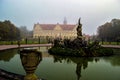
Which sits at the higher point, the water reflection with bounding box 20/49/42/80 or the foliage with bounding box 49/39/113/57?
the water reflection with bounding box 20/49/42/80

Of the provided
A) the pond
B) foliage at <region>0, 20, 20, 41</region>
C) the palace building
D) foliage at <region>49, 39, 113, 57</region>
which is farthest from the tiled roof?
the pond

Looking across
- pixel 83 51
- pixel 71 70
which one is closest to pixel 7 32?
pixel 83 51

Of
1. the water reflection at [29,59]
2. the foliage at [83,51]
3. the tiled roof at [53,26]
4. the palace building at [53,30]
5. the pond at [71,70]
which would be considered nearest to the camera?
the water reflection at [29,59]

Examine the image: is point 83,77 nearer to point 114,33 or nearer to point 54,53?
point 54,53

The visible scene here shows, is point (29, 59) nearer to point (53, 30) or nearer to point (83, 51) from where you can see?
point (83, 51)

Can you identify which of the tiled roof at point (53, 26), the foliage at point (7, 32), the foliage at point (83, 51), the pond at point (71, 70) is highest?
the tiled roof at point (53, 26)

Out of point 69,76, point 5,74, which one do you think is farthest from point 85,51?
point 5,74

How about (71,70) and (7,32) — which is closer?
(71,70)

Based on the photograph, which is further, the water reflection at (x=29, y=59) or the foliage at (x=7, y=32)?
the foliage at (x=7, y=32)

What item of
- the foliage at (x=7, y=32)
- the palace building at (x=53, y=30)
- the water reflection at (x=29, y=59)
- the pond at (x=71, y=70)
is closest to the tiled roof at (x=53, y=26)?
the palace building at (x=53, y=30)

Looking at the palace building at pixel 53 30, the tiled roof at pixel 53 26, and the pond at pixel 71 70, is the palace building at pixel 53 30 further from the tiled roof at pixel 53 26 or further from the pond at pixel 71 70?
the pond at pixel 71 70

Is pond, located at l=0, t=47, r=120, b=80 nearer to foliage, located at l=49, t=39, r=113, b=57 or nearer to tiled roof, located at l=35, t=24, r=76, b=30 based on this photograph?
foliage, located at l=49, t=39, r=113, b=57

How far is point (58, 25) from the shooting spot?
107 metres

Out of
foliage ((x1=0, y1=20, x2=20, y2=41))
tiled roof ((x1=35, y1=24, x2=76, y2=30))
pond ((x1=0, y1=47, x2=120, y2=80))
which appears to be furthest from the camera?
tiled roof ((x1=35, y1=24, x2=76, y2=30))
